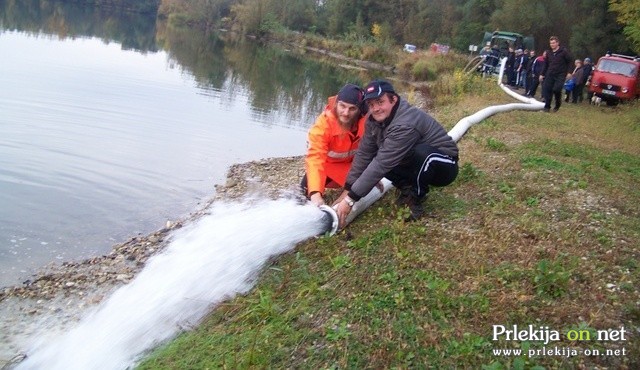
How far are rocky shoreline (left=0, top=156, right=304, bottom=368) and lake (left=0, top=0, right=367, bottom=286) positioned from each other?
34 centimetres

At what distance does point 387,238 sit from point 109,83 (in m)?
18.7

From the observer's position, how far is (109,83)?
70.1ft

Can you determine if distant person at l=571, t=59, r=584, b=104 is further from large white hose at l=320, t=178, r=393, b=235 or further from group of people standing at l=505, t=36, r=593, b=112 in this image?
large white hose at l=320, t=178, r=393, b=235

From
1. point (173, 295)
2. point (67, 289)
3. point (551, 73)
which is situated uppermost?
point (551, 73)

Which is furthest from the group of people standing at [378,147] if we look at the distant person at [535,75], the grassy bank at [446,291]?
the distant person at [535,75]

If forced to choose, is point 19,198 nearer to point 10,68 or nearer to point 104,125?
point 104,125

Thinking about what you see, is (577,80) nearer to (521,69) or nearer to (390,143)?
(521,69)

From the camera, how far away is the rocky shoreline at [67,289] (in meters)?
5.45

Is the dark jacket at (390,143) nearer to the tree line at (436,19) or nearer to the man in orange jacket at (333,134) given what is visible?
the man in orange jacket at (333,134)

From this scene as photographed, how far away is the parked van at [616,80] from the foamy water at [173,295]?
2130 cm

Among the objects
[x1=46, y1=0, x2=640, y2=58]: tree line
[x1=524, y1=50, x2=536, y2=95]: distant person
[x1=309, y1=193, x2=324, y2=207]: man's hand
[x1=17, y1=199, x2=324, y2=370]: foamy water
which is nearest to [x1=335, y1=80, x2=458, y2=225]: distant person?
[x1=309, y1=193, x2=324, y2=207]: man's hand

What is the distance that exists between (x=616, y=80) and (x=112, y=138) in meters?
20.0

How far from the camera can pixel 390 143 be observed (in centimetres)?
530

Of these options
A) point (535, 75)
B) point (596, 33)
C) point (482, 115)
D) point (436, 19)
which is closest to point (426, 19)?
point (436, 19)
